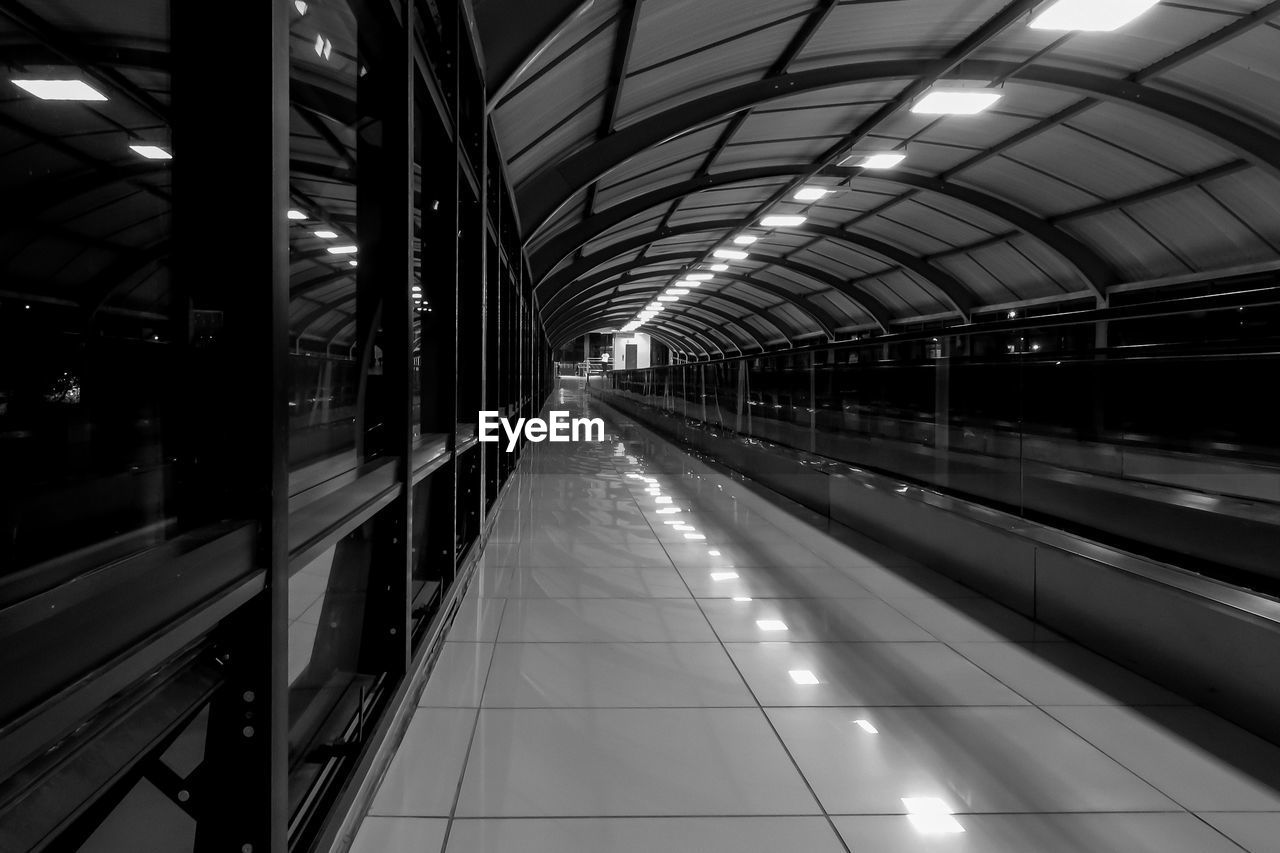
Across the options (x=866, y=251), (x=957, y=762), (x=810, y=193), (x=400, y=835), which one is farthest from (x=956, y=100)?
(x=866, y=251)

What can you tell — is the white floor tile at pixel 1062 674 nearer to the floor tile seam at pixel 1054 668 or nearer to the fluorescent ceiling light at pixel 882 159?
the floor tile seam at pixel 1054 668

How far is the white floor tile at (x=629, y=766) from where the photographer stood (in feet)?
7.26

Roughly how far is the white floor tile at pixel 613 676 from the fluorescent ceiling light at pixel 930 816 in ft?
2.65

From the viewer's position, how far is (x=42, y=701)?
79 centimetres

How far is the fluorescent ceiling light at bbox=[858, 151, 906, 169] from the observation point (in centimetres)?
1698

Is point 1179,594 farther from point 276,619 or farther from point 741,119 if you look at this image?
point 741,119

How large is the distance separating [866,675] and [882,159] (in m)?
16.4

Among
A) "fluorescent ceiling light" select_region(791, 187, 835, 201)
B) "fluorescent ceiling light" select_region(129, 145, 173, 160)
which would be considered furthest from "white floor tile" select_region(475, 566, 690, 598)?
"fluorescent ceiling light" select_region(791, 187, 835, 201)

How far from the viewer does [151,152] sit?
127cm

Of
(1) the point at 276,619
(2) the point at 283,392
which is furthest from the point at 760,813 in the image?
(2) the point at 283,392

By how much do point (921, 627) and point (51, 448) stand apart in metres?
3.78

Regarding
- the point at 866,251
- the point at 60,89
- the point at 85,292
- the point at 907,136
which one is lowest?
the point at 85,292

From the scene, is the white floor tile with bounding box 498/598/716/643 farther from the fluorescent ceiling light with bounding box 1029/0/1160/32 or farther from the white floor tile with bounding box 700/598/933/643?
the fluorescent ceiling light with bounding box 1029/0/1160/32

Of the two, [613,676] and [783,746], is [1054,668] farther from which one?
[613,676]
